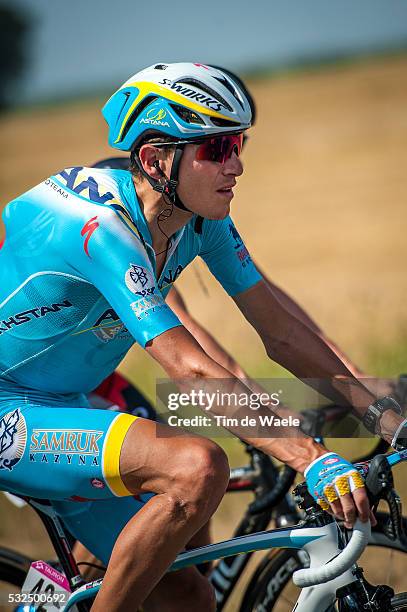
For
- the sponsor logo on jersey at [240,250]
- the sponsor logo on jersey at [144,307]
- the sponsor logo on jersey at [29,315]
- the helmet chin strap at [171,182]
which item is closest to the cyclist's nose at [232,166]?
the helmet chin strap at [171,182]

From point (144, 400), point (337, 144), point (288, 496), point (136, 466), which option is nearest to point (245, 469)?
point (288, 496)

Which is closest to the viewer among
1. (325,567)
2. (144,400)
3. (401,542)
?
(325,567)

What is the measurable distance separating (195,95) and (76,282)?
0.73 meters

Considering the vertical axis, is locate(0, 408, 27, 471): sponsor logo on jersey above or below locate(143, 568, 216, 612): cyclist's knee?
above

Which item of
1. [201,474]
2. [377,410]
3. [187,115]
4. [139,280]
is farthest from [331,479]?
[187,115]

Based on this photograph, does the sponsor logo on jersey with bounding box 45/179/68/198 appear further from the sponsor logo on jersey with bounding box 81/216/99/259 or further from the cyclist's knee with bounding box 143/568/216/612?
the cyclist's knee with bounding box 143/568/216/612

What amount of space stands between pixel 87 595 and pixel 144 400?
4.90 feet

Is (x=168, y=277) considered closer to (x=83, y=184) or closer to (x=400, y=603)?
(x=83, y=184)

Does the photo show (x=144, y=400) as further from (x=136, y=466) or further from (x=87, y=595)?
(x=136, y=466)

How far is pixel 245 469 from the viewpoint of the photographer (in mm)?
4035

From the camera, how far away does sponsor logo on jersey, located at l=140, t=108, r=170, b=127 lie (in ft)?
10.1

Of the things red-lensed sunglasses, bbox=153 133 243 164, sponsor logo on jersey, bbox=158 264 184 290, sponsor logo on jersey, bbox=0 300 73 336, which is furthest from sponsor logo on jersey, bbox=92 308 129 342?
red-lensed sunglasses, bbox=153 133 243 164

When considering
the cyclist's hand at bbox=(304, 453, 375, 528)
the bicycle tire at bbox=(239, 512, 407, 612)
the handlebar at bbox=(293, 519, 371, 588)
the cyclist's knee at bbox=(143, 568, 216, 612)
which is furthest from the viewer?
the bicycle tire at bbox=(239, 512, 407, 612)

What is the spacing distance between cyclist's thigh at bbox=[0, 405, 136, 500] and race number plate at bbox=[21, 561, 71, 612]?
41 centimetres
